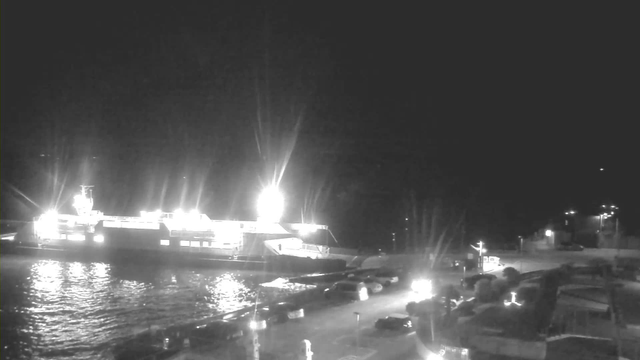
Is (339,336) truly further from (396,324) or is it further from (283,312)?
(283,312)

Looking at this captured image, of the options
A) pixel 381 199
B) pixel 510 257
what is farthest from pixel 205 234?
pixel 381 199

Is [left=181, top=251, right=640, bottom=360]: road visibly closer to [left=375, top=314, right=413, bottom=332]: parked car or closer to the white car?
[left=375, top=314, right=413, bottom=332]: parked car

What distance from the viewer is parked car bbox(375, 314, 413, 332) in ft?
24.5

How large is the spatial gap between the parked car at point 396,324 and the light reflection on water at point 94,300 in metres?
4.48

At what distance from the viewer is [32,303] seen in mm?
11102

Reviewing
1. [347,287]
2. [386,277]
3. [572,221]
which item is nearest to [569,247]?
[572,221]

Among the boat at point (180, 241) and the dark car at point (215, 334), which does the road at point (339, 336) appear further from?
the boat at point (180, 241)

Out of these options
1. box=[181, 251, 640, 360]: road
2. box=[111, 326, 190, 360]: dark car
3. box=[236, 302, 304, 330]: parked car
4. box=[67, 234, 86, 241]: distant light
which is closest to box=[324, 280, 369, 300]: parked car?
box=[181, 251, 640, 360]: road

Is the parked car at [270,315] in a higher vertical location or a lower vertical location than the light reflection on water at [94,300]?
higher

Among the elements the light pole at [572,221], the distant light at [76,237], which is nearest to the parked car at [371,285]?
the distant light at [76,237]

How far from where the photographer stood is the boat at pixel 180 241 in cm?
1667

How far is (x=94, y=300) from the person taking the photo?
1225cm

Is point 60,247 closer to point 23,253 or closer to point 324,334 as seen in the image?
point 23,253

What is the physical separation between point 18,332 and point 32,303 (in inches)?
94.8
